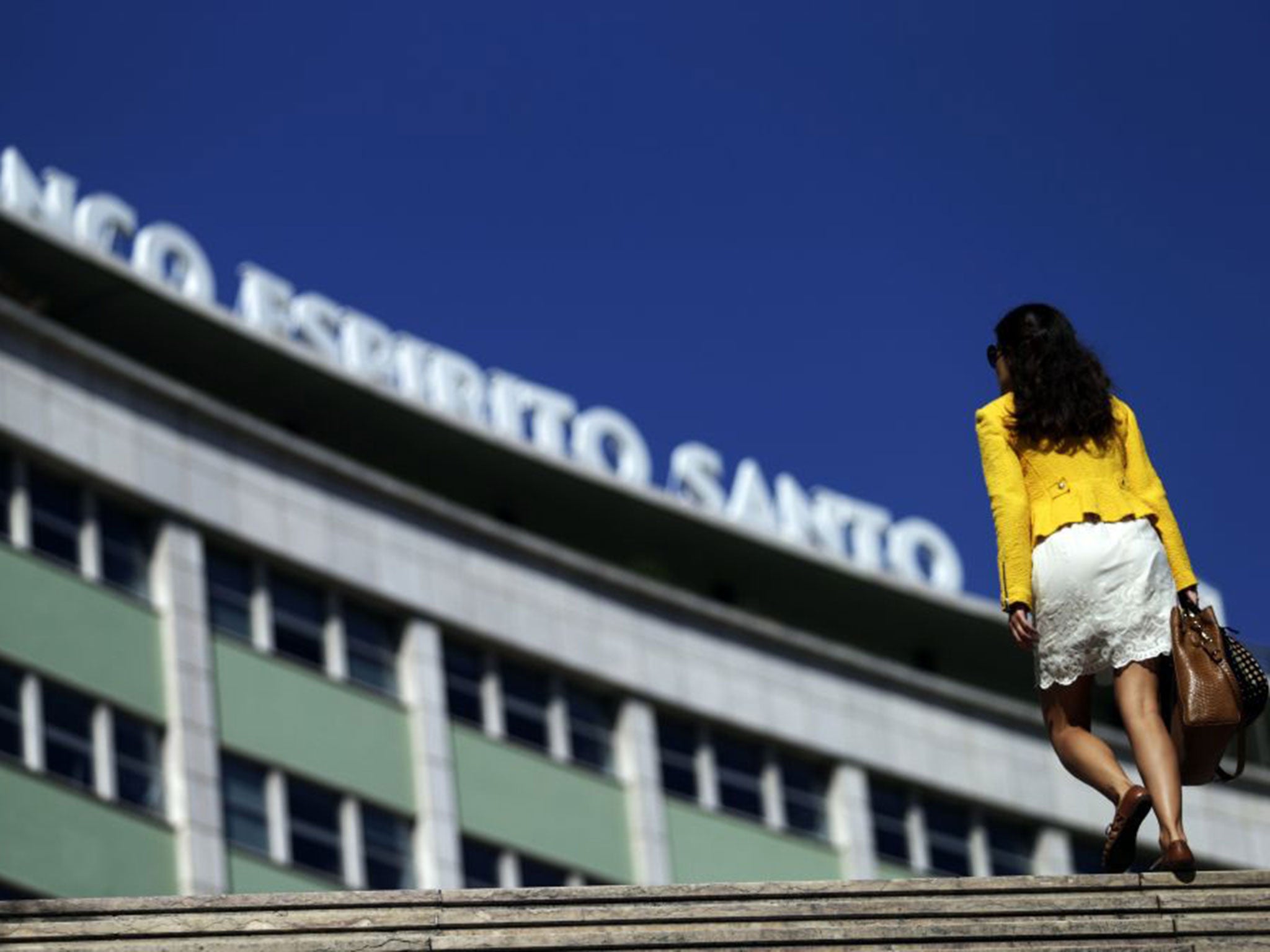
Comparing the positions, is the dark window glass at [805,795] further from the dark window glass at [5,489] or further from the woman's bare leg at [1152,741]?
the woman's bare leg at [1152,741]

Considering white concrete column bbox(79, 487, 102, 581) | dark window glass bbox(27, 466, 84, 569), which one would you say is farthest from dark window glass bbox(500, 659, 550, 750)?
dark window glass bbox(27, 466, 84, 569)

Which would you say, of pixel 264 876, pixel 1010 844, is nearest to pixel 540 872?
pixel 264 876

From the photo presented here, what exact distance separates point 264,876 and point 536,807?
18.4ft

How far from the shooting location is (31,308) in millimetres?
49062

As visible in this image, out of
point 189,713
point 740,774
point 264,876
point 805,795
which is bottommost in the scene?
point 264,876

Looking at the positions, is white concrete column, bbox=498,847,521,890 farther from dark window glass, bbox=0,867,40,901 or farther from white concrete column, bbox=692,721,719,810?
dark window glass, bbox=0,867,40,901

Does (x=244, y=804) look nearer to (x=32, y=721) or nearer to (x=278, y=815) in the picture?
(x=278, y=815)

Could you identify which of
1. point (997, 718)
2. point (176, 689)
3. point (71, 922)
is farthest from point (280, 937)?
point (997, 718)

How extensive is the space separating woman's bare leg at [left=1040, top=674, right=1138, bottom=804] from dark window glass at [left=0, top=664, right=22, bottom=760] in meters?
29.3

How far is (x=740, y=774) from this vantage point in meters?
53.9

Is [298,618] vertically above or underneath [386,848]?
above

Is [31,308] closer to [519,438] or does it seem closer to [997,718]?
[519,438]

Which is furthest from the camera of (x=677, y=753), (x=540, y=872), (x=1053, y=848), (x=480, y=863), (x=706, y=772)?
(x=1053, y=848)

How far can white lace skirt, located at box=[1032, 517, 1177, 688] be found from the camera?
14336 mm
